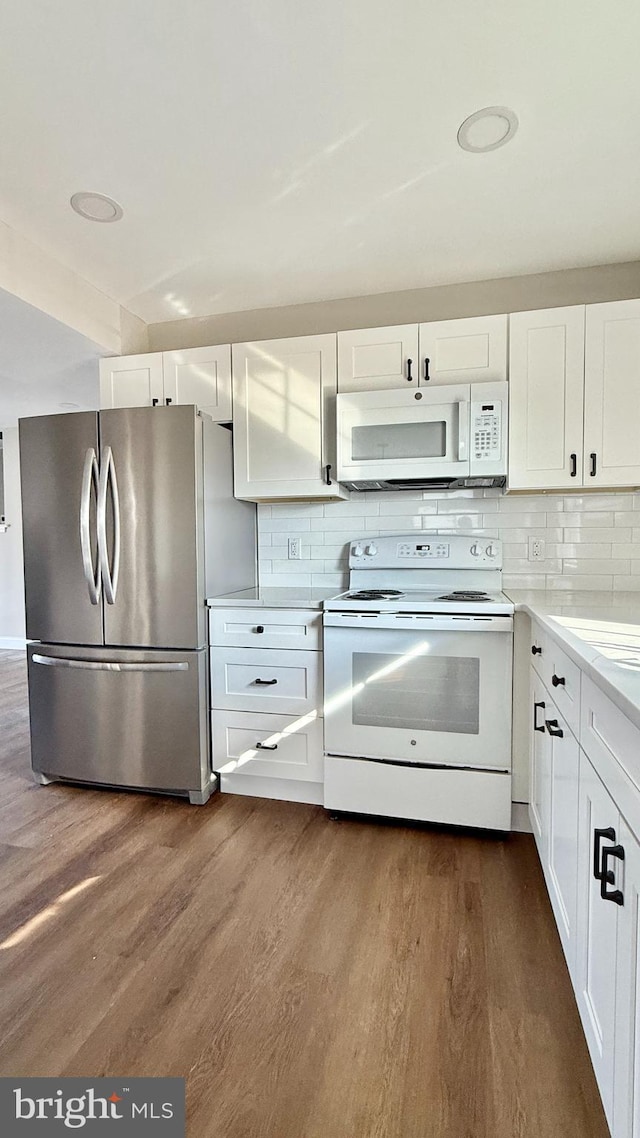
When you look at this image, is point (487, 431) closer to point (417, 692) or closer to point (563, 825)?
point (417, 692)

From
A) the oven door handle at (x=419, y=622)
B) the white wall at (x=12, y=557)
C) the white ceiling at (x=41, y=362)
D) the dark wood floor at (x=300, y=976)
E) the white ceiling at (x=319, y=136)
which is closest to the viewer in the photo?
the dark wood floor at (x=300, y=976)

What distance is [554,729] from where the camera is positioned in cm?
149

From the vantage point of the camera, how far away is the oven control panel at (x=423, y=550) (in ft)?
8.79

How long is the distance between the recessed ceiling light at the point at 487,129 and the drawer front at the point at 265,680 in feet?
6.56

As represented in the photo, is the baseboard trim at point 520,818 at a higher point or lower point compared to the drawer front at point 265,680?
lower

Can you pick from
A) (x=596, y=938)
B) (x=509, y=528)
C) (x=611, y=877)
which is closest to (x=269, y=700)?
(x=509, y=528)

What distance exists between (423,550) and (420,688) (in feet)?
2.64

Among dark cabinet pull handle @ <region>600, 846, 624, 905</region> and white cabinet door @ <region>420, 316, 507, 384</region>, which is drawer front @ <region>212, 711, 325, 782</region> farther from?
white cabinet door @ <region>420, 316, 507, 384</region>

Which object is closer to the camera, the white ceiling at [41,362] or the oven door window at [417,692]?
the oven door window at [417,692]

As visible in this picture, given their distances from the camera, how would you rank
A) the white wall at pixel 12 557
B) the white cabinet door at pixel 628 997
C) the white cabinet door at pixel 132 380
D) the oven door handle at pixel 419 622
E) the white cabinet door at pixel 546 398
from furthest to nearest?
the white wall at pixel 12 557
the white cabinet door at pixel 132 380
the white cabinet door at pixel 546 398
the oven door handle at pixel 419 622
the white cabinet door at pixel 628 997

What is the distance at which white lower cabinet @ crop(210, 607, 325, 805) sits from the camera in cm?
237

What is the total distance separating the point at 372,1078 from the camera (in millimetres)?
1172

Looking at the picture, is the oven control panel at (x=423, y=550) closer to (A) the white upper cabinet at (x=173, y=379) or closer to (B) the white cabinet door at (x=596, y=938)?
(A) the white upper cabinet at (x=173, y=379)

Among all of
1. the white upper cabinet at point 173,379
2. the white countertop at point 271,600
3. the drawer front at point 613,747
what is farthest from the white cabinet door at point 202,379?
the drawer front at point 613,747
